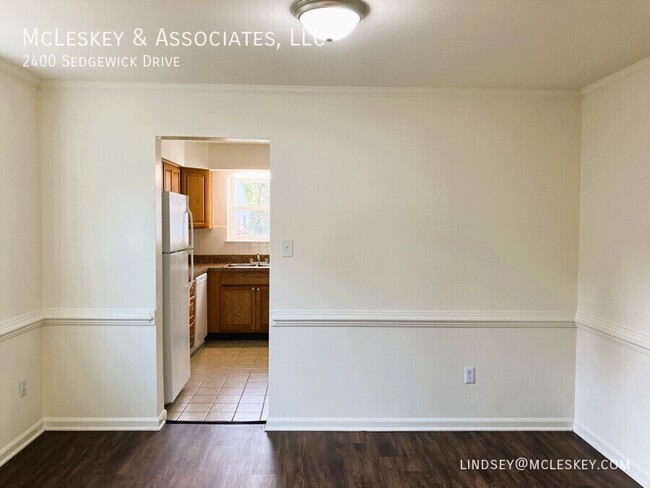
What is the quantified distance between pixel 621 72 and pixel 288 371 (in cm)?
276

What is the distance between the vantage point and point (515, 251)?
10.3ft

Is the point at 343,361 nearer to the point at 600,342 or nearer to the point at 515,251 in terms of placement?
the point at 515,251

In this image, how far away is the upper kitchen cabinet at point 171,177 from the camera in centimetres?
483

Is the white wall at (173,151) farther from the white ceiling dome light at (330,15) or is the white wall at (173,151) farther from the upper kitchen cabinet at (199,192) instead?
the white ceiling dome light at (330,15)

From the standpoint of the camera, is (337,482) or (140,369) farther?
(140,369)

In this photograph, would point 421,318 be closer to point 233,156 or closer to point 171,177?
point 171,177

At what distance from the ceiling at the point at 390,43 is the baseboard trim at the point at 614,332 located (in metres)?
1.51

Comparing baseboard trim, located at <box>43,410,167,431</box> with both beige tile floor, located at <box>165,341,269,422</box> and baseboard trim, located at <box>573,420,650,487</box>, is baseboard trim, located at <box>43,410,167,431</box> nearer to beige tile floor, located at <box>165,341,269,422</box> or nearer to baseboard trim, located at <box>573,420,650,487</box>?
beige tile floor, located at <box>165,341,269,422</box>

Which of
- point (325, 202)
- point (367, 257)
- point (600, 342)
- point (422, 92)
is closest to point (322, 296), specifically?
point (367, 257)

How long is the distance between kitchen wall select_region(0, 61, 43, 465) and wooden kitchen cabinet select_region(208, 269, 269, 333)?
237 cm

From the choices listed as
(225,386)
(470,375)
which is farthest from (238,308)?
(470,375)

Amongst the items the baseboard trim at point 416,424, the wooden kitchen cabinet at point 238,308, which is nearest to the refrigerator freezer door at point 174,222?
the baseboard trim at point 416,424

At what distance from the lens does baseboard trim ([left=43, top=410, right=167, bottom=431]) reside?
3096 millimetres

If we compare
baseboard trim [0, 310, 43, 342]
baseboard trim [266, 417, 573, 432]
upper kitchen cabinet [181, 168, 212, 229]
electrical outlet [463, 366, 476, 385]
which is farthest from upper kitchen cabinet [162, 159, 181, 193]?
electrical outlet [463, 366, 476, 385]
